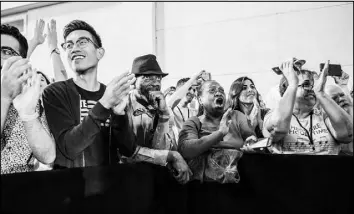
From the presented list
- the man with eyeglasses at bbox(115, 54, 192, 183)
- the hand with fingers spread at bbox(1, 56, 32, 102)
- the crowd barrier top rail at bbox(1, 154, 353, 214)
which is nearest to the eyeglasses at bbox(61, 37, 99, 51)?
the hand with fingers spread at bbox(1, 56, 32, 102)

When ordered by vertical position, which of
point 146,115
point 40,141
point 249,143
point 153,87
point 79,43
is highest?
point 79,43

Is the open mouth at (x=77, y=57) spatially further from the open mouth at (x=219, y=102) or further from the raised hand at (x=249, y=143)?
the raised hand at (x=249, y=143)

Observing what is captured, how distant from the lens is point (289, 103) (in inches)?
147

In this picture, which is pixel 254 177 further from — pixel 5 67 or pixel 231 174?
pixel 5 67

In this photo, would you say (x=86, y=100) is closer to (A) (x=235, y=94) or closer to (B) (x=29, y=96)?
(B) (x=29, y=96)

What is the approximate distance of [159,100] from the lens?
126 inches

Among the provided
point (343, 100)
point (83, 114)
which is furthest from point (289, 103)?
point (83, 114)

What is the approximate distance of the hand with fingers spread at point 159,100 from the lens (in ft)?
10.4

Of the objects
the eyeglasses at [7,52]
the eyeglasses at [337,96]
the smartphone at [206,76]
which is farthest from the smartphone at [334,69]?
the eyeglasses at [7,52]

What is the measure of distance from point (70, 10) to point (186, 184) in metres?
1.70

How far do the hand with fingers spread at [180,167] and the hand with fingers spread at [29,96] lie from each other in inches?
Result: 52.1

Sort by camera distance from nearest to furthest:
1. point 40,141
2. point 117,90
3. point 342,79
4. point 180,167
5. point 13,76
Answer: point 13,76
point 40,141
point 117,90
point 180,167
point 342,79

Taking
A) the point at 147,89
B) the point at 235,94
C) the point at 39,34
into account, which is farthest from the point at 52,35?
the point at 235,94

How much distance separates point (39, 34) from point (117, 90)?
2.00 feet
